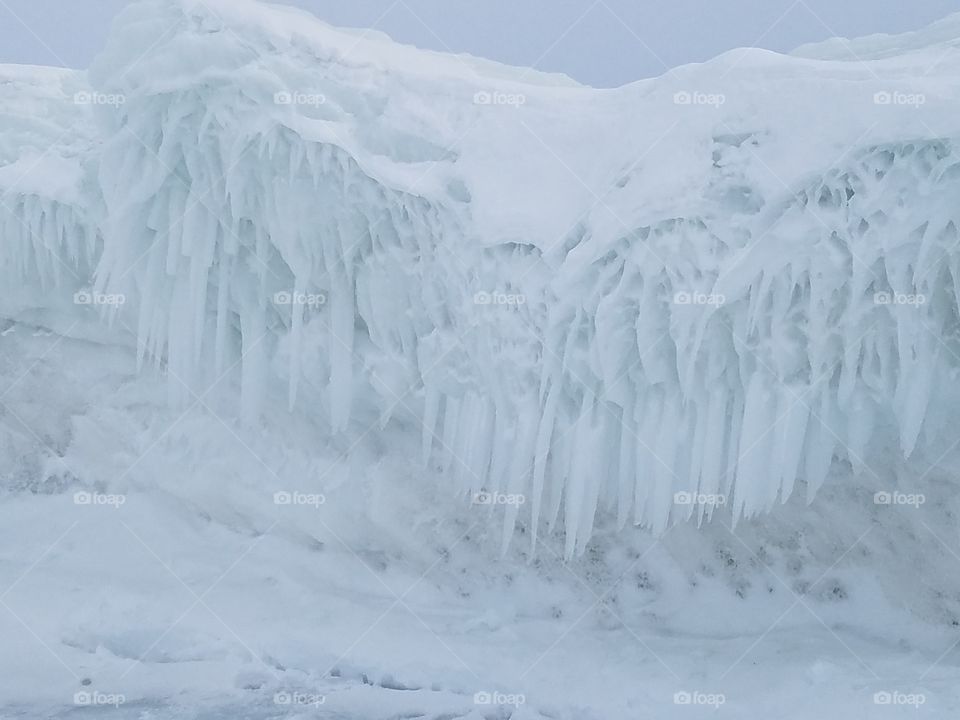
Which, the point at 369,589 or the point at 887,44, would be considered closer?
the point at 887,44

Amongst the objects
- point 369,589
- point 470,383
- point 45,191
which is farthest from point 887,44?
point 45,191

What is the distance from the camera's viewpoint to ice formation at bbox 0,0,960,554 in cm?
Answer: 481

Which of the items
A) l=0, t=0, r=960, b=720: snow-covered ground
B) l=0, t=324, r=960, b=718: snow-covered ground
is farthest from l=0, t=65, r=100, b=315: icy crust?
l=0, t=324, r=960, b=718: snow-covered ground

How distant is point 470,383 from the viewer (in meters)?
5.96

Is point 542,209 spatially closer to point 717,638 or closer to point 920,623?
point 717,638

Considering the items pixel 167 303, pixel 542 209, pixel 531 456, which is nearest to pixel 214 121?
pixel 167 303

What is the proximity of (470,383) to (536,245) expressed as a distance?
106 cm

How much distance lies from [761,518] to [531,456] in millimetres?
1824

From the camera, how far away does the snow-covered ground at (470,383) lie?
5.00 metres

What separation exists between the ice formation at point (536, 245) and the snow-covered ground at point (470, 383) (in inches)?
0.9

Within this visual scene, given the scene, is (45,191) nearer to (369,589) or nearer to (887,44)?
(369,589)

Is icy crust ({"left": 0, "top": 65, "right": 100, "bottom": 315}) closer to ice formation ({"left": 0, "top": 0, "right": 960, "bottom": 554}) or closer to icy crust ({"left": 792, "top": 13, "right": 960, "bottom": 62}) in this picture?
ice formation ({"left": 0, "top": 0, "right": 960, "bottom": 554})

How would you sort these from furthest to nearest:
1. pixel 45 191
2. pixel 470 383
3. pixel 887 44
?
pixel 45 191
pixel 887 44
pixel 470 383

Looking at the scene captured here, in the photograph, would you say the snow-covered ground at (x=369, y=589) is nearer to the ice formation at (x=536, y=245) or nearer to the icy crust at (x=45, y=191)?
the ice formation at (x=536, y=245)
